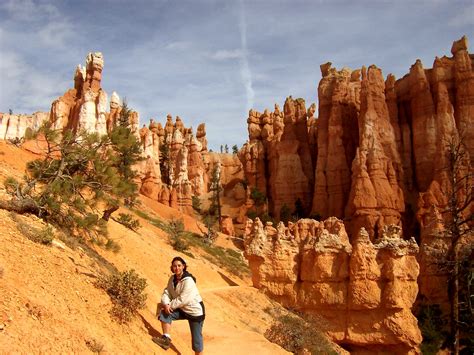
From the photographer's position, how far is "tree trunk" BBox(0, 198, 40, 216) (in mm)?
11133

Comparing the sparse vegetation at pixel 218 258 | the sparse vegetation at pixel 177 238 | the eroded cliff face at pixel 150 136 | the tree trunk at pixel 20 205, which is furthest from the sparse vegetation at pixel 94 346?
the eroded cliff face at pixel 150 136

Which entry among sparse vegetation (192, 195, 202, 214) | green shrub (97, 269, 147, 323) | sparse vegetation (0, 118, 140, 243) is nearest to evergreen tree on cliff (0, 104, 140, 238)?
sparse vegetation (0, 118, 140, 243)

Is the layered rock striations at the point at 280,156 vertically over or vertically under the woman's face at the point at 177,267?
over

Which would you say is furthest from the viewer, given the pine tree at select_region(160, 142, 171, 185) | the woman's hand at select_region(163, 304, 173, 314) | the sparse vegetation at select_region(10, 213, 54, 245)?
the pine tree at select_region(160, 142, 171, 185)

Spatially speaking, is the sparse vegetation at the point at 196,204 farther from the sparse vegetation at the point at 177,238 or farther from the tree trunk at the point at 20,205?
the tree trunk at the point at 20,205

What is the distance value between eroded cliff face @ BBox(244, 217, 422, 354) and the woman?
12.5m

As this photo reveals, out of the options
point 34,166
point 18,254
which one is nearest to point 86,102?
point 34,166

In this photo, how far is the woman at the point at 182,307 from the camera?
302 inches

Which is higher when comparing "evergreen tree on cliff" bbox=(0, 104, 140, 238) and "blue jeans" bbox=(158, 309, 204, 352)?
"evergreen tree on cliff" bbox=(0, 104, 140, 238)

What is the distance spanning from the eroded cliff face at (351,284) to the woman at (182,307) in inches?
493

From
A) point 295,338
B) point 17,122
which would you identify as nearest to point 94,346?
point 295,338

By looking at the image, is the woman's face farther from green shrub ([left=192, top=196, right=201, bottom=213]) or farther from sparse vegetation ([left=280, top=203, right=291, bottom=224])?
green shrub ([left=192, top=196, right=201, bottom=213])

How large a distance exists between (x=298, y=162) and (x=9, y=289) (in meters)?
52.3

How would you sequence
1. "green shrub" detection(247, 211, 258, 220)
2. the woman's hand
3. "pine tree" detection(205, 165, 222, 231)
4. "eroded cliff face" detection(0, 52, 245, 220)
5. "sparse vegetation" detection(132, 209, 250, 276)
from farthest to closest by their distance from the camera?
"pine tree" detection(205, 165, 222, 231)
"green shrub" detection(247, 211, 258, 220)
"eroded cliff face" detection(0, 52, 245, 220)
"sparse vegetation" detection(132, 209, 250, 276)
the woman's hand
